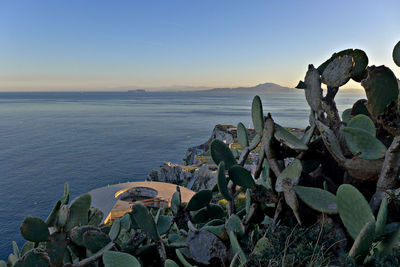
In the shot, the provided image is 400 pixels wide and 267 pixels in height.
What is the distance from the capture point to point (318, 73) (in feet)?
12.0

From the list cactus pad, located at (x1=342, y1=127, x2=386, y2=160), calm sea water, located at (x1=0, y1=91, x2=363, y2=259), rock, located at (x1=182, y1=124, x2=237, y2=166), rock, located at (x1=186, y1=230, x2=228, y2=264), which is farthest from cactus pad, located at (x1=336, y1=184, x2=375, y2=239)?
rock, located at (x1=182, y1=124, x2=237, y2=166)

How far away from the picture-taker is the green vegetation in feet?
9.27

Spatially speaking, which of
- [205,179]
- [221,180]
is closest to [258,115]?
[221,180]

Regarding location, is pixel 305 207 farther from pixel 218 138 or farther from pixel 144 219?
pixel 218 138

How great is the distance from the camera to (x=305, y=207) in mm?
3645

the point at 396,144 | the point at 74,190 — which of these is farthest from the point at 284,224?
the point at 74,190

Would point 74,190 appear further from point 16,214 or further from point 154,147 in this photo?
point 154,147

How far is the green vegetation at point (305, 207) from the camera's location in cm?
283

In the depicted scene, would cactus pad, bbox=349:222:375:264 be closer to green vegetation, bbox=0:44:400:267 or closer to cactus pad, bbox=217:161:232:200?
green vegetation, bbox=0:44:400:267

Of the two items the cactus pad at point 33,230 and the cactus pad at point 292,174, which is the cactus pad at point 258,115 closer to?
the cactus pad at point 292,174

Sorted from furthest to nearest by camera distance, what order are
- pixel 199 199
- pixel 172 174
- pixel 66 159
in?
pixel 66 159
pixel 172 174
pixel 199 199

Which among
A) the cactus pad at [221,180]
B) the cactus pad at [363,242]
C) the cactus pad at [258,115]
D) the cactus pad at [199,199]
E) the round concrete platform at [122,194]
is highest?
the cactus pad at [258,115]

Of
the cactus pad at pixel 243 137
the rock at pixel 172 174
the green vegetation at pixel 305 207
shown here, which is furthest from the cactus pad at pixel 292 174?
the rock at pixel 172 174

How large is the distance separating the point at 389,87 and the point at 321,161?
1635 millimetres
